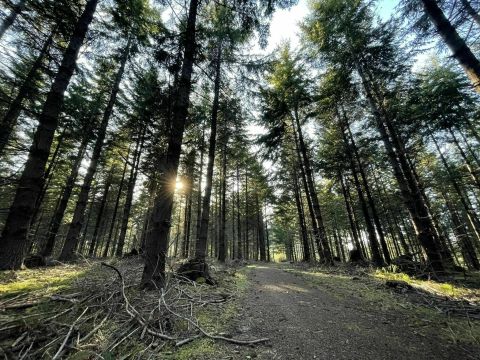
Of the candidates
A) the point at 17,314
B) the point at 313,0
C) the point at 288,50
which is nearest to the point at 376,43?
the point at 313,0

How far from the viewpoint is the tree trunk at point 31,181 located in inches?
165

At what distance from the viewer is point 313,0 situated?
1244cm

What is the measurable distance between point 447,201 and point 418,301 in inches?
907

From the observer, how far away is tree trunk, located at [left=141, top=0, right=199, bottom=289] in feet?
14.8

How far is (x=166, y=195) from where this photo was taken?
4.84 meters

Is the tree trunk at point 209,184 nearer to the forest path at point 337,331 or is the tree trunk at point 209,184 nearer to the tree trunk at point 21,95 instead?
the forest path at point 337,331

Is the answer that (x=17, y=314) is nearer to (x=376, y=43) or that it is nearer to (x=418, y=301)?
(x=418, y=301)

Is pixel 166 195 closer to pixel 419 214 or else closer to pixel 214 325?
pixel 214 325

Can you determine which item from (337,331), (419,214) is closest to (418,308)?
(337,331)

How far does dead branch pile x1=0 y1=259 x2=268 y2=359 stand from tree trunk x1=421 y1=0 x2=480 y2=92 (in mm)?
7484

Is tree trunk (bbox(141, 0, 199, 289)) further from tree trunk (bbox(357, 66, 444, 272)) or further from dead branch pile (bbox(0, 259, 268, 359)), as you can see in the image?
tree trunk (bbox(357, 66, 444, 272))

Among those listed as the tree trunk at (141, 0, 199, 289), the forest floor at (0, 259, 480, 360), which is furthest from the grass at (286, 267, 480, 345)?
the tree trunk at (141, 0, 199, 289)

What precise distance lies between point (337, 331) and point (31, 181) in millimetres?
6386

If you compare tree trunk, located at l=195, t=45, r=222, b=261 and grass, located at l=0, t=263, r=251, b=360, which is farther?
tree trunk, located at l=195, t=45, r=222, b=261
